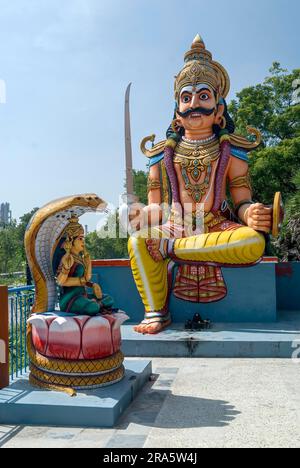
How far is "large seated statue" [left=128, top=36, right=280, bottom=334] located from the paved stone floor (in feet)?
5.50

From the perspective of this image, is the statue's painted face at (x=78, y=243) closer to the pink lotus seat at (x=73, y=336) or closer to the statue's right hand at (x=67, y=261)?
the statue's right hand at (x=67, y=261)

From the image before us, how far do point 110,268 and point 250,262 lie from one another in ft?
7.18

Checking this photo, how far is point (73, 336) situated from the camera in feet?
12.5

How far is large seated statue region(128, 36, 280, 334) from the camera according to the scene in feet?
21.1

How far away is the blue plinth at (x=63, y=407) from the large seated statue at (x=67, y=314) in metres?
0.13

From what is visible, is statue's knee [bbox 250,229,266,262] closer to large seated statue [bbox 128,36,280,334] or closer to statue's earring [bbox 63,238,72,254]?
large seated statue [bbox 128,36,280,334]

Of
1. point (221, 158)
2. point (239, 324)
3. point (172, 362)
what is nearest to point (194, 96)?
point (221, 158)

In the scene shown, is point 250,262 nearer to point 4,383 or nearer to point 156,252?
point 156,252

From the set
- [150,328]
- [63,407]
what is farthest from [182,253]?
[63,407]

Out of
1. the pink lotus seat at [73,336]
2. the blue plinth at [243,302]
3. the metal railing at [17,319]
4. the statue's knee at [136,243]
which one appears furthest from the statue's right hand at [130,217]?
the pink lotus seat at [73,336]

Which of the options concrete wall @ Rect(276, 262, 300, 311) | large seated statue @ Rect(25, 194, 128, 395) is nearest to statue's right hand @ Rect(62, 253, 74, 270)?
large seated statue @ Rect(25, 194, 128, 395)

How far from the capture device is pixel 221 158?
697 cm

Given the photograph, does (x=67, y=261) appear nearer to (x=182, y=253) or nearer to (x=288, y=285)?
(x=182, y=253)

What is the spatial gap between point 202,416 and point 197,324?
292cm
